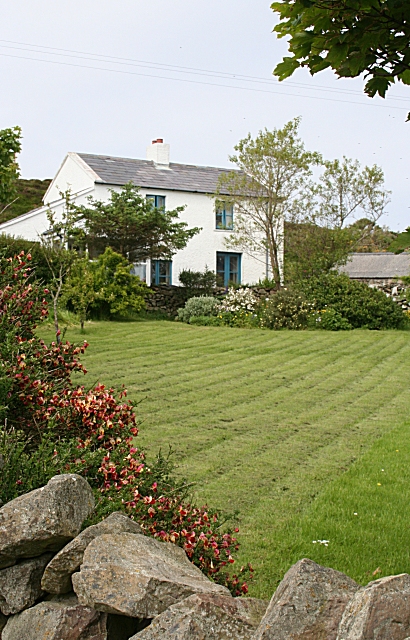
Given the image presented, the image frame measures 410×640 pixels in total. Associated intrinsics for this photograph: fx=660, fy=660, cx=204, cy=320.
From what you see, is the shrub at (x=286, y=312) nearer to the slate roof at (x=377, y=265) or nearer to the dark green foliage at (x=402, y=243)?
the slate roof at (x=377, y=265)

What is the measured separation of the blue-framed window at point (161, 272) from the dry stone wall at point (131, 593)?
91.0 ft

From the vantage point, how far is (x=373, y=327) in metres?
22.5

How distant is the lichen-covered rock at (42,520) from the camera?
3043 millimetres

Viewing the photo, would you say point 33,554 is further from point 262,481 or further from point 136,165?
point 136,165

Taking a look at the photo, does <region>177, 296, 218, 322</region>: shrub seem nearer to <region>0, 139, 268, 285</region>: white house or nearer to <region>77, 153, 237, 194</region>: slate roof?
<region>0, 139, 268, 285</region>: white house

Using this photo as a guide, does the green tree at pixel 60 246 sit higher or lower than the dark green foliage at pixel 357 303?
higher

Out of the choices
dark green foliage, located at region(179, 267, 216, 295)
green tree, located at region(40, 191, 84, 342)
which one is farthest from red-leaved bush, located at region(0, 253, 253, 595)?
dark green foliage, located at region(179, 267, 216, 295)

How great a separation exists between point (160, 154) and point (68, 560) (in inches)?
1272

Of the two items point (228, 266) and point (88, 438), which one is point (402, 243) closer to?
point (88, 438)

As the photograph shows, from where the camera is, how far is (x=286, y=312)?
2266 centimetres

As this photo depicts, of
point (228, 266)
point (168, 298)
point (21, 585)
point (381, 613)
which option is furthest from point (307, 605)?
point (228, 266)

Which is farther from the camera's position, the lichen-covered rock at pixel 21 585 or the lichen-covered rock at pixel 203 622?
the lichen-covered rock at pixel 21 585

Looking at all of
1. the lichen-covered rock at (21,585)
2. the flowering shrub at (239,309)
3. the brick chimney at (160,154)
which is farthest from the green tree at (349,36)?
the brick chimney at (160,154)

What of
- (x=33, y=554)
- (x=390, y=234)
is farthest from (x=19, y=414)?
(x=390, y=234)
